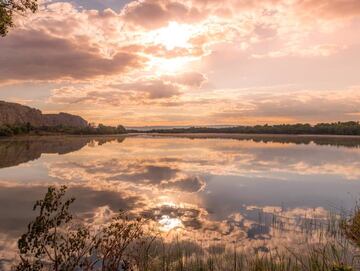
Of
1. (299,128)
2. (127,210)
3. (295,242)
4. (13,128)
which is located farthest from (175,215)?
(299,128)

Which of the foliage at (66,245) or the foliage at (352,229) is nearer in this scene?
the foliage at (66,245)

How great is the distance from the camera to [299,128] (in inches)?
7869

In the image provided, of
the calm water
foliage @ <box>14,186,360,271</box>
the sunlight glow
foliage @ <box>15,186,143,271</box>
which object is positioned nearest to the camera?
foliage @ <box>15,186,143,271</box>

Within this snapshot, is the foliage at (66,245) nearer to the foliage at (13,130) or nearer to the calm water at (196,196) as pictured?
the calm water at (196,196)

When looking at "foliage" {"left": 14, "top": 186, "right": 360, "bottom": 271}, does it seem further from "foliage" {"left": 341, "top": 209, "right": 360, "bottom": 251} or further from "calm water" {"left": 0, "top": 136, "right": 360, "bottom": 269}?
"calm water" {"left": 0, "top": 136, "right": 360, "bottom": 269}

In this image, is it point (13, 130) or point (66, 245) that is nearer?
point (66, 245)

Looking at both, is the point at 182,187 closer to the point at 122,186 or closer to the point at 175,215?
the point at 122,186

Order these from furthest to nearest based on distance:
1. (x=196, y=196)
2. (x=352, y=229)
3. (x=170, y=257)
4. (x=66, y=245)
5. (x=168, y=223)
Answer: (x=196, y=196) < (x=168, y=223) < (x=352, y=229) < (x=170, y=257) < (x=66, y=245)

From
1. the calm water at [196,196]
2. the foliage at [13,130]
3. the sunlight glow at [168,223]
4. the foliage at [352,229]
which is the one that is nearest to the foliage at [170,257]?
the foliage at [352,229]

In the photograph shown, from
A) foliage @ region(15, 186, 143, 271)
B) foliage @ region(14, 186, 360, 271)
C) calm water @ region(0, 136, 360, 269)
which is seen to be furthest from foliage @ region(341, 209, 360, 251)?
foliage @ region(15, 186, 143, 271)

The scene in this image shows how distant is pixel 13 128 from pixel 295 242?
165 meters

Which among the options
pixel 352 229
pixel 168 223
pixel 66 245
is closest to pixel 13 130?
pixel 168 223

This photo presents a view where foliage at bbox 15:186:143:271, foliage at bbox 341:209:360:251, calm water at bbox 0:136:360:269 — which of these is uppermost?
foliage at bbox 15:186:143:271

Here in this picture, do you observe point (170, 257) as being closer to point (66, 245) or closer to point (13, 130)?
point (66, 245)
